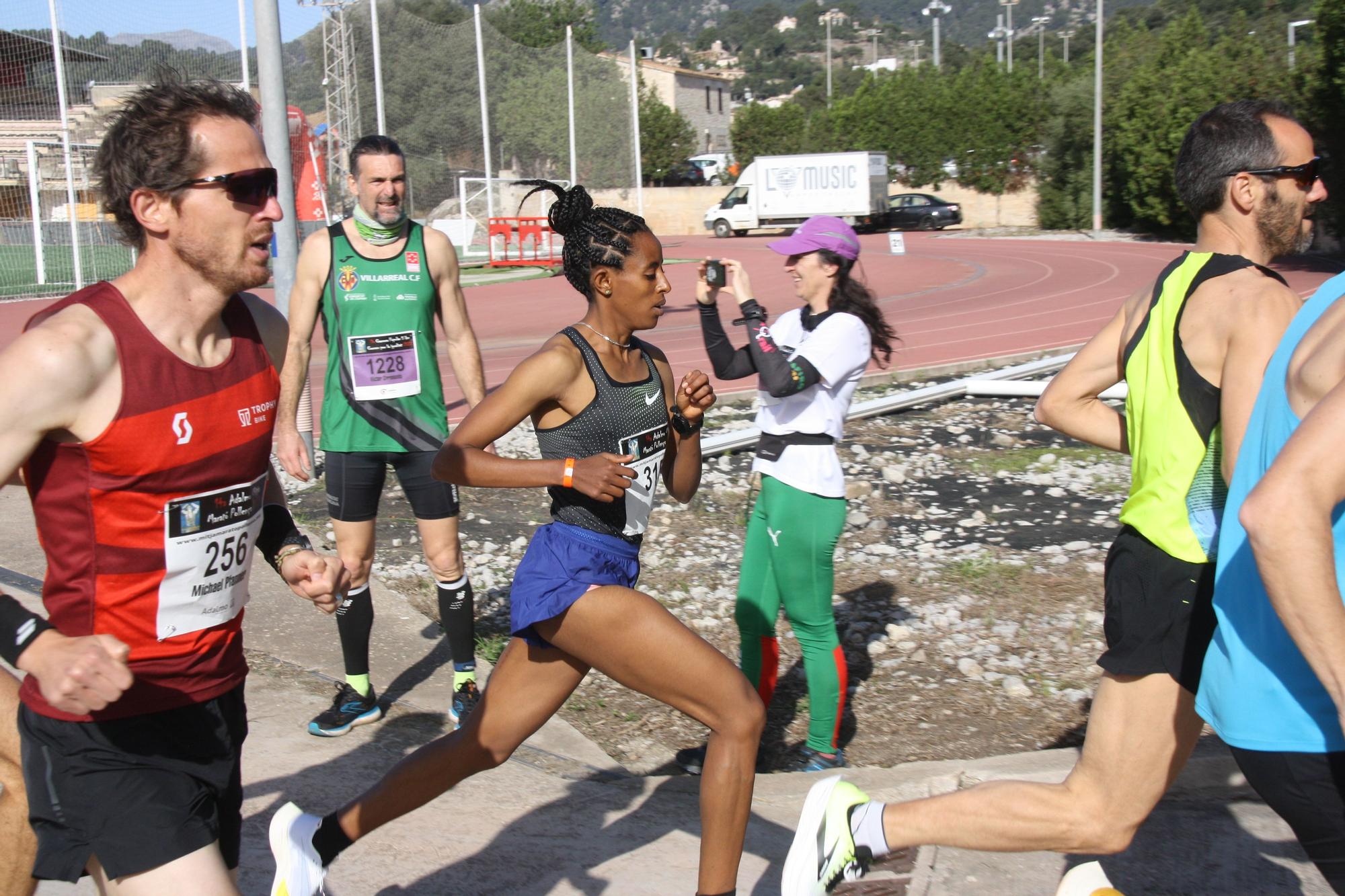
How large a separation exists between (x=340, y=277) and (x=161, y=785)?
3.00 meters

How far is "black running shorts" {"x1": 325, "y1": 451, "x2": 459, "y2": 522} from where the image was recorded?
5.05 meters

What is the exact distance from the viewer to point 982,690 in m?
5.35

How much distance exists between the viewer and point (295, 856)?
3.07m

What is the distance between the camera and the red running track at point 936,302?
16.6m

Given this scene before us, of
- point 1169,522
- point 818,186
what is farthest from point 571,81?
point 1169,522

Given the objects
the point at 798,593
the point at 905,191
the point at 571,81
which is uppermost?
the point at 571,81

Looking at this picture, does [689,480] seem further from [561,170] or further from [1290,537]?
[561,170]

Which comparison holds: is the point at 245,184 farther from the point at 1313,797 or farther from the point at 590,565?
the point at 1313,797

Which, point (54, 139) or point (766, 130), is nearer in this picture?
point (54, 139)

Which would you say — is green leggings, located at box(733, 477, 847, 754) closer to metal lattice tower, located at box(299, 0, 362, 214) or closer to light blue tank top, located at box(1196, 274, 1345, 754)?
light blue tank top, located at box(1196, 274, 1345, 754)

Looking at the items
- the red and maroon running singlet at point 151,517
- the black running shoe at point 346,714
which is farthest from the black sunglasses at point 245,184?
the black running shoe at point 346,714

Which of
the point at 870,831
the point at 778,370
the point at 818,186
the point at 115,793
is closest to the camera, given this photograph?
the point at 115,793

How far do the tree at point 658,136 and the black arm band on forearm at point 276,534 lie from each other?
6329cm

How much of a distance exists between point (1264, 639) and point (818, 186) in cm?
4351
